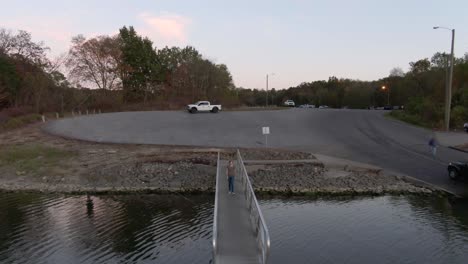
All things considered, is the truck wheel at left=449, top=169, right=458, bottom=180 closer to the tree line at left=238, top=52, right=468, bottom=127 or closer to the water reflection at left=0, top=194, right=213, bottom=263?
the water reflection at left=0, top=194, right=213, bottom=263

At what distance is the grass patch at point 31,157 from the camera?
31250mm

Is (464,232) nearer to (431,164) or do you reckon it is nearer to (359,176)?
(359,176)

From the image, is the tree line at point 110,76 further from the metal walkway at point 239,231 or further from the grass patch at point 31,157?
the metal walkway at point 239,231

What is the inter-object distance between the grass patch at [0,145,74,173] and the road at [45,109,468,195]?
4.99 m

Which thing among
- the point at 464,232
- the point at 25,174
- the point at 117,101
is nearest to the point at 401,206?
the point at 464,232

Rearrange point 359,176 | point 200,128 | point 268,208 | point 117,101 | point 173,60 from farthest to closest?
1. point 173,60
2. point 117,101
3. point 200,128
4. point 359,176
5. point 268,208

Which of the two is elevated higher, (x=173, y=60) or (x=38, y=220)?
(x=173, y=60)

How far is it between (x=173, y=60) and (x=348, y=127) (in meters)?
61.9

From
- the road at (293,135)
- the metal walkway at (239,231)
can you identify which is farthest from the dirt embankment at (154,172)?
the metal walkway at (239,231)

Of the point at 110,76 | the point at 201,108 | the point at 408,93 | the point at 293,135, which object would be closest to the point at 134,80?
the point at 110,76

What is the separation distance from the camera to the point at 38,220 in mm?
20375

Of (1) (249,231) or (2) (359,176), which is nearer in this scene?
(1) (249,231)

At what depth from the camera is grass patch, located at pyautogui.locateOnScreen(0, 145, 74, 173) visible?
3125cm

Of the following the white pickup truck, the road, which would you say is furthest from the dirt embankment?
the white pickup truck
